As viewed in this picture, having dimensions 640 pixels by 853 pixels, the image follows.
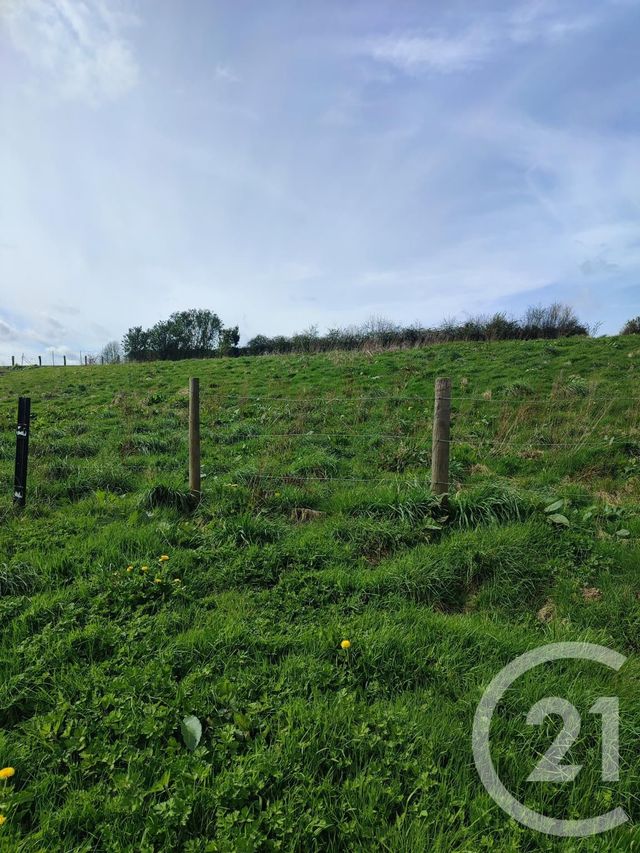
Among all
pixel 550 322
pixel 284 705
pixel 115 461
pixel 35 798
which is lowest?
pixel 35 798

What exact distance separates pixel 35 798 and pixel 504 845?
2188mm

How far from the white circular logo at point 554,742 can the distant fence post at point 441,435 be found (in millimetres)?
2104

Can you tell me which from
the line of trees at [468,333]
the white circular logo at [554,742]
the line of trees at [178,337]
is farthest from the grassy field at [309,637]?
the line of trees at [178,337]

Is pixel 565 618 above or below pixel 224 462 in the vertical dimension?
below

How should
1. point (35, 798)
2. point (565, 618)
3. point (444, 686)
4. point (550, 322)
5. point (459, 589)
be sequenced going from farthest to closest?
point (550, 322) < point (459, 589) < point (565, 618) < point (444, 686) < point (35, 798)

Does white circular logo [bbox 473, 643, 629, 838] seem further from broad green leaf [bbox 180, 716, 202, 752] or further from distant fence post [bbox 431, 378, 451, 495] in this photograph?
distant fence post [bbox 431, 378, 451, 495]

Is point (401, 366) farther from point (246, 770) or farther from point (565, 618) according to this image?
point (246, 770)

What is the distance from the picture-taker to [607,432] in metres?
6.96

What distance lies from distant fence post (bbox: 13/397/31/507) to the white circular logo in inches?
217

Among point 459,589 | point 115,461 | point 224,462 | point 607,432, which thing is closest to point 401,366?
point 607,432

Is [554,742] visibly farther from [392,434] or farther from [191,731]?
[392,434]

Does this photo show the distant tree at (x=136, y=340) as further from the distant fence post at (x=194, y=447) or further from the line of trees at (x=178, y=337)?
the distant fence post at (x=194, y=447)

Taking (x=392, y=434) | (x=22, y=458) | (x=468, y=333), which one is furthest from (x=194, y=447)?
(x=468, y=333)

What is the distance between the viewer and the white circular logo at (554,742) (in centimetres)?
192
